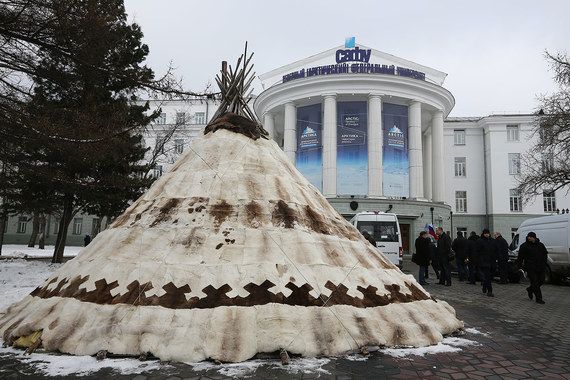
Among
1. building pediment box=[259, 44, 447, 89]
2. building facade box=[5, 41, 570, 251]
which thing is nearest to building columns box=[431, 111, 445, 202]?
building facade box=[5, 41, 570, 251]

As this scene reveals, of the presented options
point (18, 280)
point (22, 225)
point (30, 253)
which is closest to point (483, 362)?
point (18, 280)

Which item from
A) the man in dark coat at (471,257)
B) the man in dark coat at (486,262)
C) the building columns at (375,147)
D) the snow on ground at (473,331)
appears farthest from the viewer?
the building columns at (375,147)

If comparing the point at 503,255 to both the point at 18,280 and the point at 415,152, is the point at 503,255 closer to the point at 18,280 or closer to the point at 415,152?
the point at 18,280

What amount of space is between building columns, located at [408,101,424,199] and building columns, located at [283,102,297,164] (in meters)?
9.96

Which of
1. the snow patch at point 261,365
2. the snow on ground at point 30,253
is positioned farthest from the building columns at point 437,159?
the snow patch at point 261,365

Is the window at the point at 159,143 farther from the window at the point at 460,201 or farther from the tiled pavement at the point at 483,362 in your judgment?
the window at the point at 460,201

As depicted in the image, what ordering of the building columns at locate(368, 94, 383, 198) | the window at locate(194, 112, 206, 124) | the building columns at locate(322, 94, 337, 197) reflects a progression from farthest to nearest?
the window at locate(194, 112, 206, 124)
the building columns at locate(322, 94, 337, 197)
the building columns at locate(368, 94, 383, 198)

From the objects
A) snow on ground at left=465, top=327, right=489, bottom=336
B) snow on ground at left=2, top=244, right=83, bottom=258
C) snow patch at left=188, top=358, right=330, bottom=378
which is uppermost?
snow on ground at left=465, top=327, right=489, bottom=336

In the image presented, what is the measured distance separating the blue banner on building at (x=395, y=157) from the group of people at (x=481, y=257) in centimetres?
1803

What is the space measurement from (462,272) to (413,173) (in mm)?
20150

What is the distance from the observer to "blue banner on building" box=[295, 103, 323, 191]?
3572cm

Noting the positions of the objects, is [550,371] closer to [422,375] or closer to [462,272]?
[422,375]

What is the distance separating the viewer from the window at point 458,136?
46.5 meters

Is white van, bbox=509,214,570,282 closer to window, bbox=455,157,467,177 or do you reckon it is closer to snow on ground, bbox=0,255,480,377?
snow on ground, bbox=0,255,480,377
